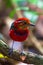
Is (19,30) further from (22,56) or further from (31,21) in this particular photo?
(31,21)

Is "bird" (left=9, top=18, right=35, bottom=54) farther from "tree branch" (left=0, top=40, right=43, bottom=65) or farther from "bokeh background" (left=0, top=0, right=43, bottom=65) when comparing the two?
"bokeh background" (left=0, top=0, right=43, bottom=65)

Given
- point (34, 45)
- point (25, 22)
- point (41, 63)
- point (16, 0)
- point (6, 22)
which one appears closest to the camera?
point (41, 63)

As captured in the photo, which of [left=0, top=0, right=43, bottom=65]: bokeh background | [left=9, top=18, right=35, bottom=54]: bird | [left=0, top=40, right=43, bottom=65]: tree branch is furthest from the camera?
[left=0, top=0, right=43, bottom=65]: bokeh background

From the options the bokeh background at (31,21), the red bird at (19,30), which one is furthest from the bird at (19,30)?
the bokeh background at (31,21)

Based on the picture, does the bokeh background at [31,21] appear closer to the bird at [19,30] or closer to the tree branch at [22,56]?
the bird at [19,30]

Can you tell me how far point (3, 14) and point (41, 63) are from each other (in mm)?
4371

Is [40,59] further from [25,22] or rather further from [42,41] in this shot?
[42,41]

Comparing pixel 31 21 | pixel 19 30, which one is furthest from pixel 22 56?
pixel 31 21

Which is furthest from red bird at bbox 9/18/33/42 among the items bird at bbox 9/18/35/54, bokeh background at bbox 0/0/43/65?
bokeh background at bbox 0/0/43/65

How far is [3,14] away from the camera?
664cm

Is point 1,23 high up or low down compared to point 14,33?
up

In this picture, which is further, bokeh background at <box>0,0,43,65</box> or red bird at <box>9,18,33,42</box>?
bokeh background at <box>0,0,43,65</box>

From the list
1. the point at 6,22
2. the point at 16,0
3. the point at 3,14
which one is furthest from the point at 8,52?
the point at 3,14

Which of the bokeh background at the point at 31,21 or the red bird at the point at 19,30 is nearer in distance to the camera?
the red bird at the point at 19,30
